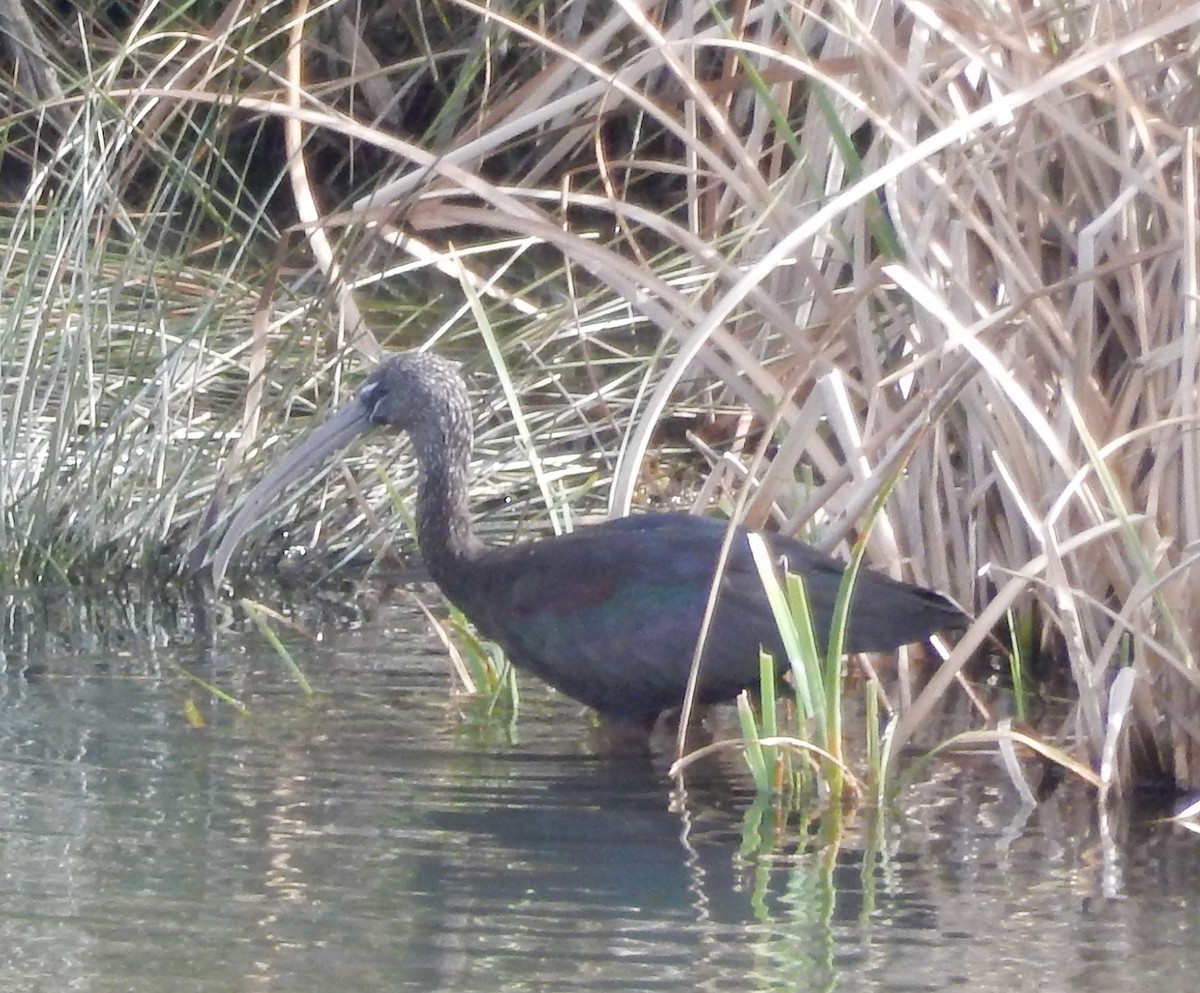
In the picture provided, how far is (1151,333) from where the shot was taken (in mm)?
4273

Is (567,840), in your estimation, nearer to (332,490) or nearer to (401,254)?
(332,490)

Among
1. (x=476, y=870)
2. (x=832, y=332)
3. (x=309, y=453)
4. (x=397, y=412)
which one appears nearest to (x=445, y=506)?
(x=397, y=412)

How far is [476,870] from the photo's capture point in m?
3.77

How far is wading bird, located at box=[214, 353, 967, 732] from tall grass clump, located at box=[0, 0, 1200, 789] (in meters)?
0.15

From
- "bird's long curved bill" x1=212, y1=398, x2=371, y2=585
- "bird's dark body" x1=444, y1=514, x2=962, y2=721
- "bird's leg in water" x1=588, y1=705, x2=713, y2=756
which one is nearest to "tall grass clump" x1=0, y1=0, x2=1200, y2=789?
"bird's dark body" x1=444, y1=514, x2=962, y2=721

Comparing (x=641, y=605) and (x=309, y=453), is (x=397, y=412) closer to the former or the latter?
(x=309, y=453)

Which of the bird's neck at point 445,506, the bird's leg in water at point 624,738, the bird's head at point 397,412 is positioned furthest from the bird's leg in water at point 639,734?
the bird's head at point 397,412

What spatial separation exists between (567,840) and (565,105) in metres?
1.44

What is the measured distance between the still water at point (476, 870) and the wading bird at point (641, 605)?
167 mm

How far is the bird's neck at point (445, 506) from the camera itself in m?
5.05

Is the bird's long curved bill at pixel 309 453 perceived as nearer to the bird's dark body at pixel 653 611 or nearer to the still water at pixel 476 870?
the still water at pixel 476 870

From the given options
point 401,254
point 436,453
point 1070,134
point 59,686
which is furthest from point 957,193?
point 401,254

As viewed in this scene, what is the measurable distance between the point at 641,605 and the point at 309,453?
0.99 metres

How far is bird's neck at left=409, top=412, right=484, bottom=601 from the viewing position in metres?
5.05
